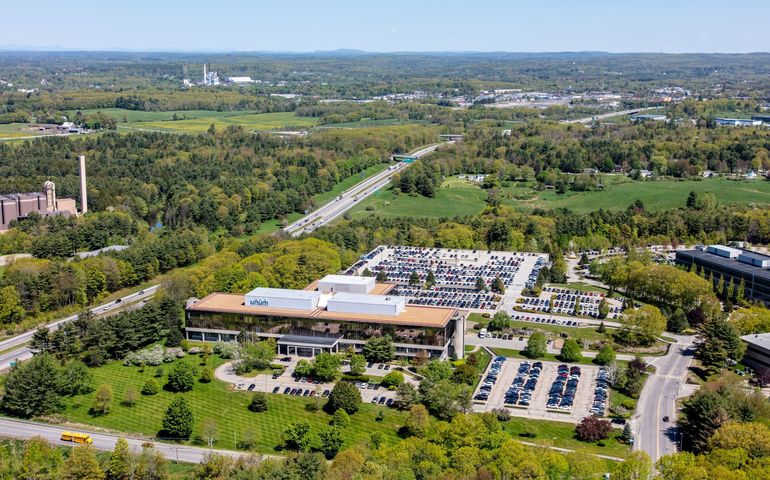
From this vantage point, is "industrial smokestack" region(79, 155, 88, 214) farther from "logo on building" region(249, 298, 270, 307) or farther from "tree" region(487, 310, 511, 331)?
"tree" region(487, 310, 511, 331)

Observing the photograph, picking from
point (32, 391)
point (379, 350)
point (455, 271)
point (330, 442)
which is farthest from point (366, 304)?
point (32, 391)

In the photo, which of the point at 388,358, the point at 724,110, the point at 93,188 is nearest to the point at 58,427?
the point at 388,358

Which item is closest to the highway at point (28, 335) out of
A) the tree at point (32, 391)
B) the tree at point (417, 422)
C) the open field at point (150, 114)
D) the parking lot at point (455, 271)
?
the tree at point (32, 391)

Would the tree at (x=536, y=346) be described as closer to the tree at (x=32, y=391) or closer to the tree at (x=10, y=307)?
the tree at (x=32, y=391)

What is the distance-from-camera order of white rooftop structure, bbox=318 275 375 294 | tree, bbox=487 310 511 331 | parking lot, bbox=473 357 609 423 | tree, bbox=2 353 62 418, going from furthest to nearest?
white rooftop structure, bbox=318 275 375 294 → tree, bbox=487 310 511 331 → parking lot, bbox=473 357 609 423 → tree, bbox=2 353 62 418

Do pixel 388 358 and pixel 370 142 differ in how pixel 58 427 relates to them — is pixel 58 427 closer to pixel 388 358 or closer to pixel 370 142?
pixel 388 358

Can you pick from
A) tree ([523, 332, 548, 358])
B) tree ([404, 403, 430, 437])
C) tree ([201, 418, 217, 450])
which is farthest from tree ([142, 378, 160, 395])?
tree ([523, 332, 548, 358])

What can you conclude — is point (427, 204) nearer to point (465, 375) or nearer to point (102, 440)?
point (465, 375)

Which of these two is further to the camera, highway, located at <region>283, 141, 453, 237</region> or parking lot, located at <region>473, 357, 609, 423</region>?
highway, located at <region>283, 141, 453, 237</region>

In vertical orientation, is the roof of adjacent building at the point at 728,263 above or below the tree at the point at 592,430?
above
